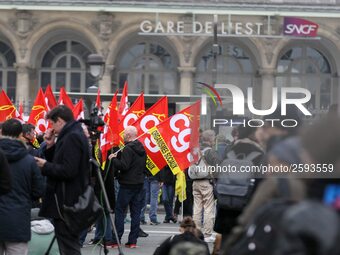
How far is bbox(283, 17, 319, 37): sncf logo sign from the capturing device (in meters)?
35.0

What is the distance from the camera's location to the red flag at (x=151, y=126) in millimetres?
14078

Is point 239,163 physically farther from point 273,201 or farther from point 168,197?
point 168,197

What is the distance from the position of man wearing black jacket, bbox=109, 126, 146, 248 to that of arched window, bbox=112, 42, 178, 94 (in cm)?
2605

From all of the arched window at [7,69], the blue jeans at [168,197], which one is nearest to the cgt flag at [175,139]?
the blue jeans at [168,197]

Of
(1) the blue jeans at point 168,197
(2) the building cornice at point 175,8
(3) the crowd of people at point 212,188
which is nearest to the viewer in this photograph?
(3) the crowd of people at point 212,188

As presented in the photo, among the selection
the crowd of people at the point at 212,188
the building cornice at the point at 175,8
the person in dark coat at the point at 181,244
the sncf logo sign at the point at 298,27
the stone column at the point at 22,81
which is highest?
the building cornice at the point at 175,8

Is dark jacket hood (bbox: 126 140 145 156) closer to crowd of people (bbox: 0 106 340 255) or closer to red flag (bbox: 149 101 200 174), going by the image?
crowd of people (bbox: 0 106 340 255)

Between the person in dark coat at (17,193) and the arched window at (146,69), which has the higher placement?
the arched window at (146,69)

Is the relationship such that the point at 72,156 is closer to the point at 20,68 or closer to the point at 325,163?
the point at 325,163

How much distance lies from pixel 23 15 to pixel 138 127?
2263 cm

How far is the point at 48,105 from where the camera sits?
16641 mm

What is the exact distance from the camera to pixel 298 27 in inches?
1464

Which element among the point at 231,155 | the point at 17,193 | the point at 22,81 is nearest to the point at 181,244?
the point at 231,155

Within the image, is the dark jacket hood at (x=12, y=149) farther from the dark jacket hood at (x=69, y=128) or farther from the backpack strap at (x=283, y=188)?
the backpack strap at (x=283, y=188)
